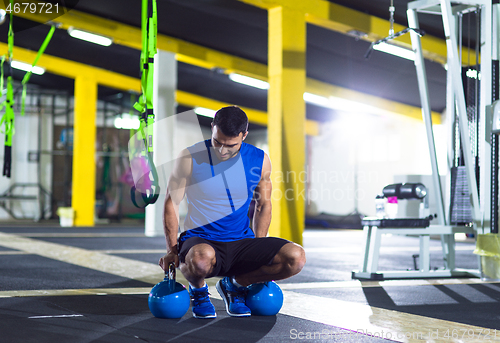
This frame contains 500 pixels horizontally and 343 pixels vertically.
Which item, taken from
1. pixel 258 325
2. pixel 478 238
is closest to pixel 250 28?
pixel 478 238

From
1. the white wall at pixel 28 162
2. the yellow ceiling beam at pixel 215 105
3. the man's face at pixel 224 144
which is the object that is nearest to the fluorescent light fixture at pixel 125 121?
the yellow ceiling beam at pixel 215 105

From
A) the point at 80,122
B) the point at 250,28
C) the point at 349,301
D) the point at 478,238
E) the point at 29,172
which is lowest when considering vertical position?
the point at 349,301

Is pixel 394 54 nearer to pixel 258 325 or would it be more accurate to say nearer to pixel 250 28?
pixel 250 28

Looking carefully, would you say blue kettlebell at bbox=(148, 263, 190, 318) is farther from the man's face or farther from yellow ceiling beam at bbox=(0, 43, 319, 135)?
yellow ceiling beam at bbox=(0, 43, 319, 135)

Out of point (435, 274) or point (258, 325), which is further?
point (435, 274)

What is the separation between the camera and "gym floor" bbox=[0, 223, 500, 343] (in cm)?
238

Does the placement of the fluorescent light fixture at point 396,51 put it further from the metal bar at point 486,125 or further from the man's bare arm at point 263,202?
the man's bare arm at point 263,202

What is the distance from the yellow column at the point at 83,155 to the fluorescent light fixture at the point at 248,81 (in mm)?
3803

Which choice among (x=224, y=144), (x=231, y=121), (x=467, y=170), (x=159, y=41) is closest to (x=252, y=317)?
(x=224, y=144)

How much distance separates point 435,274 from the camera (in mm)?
4594

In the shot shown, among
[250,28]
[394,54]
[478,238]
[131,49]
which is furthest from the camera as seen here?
[131,49]

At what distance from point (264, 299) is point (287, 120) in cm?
451

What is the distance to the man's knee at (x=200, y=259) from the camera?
2580 millimetres

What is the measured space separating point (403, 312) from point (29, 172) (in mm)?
15544
